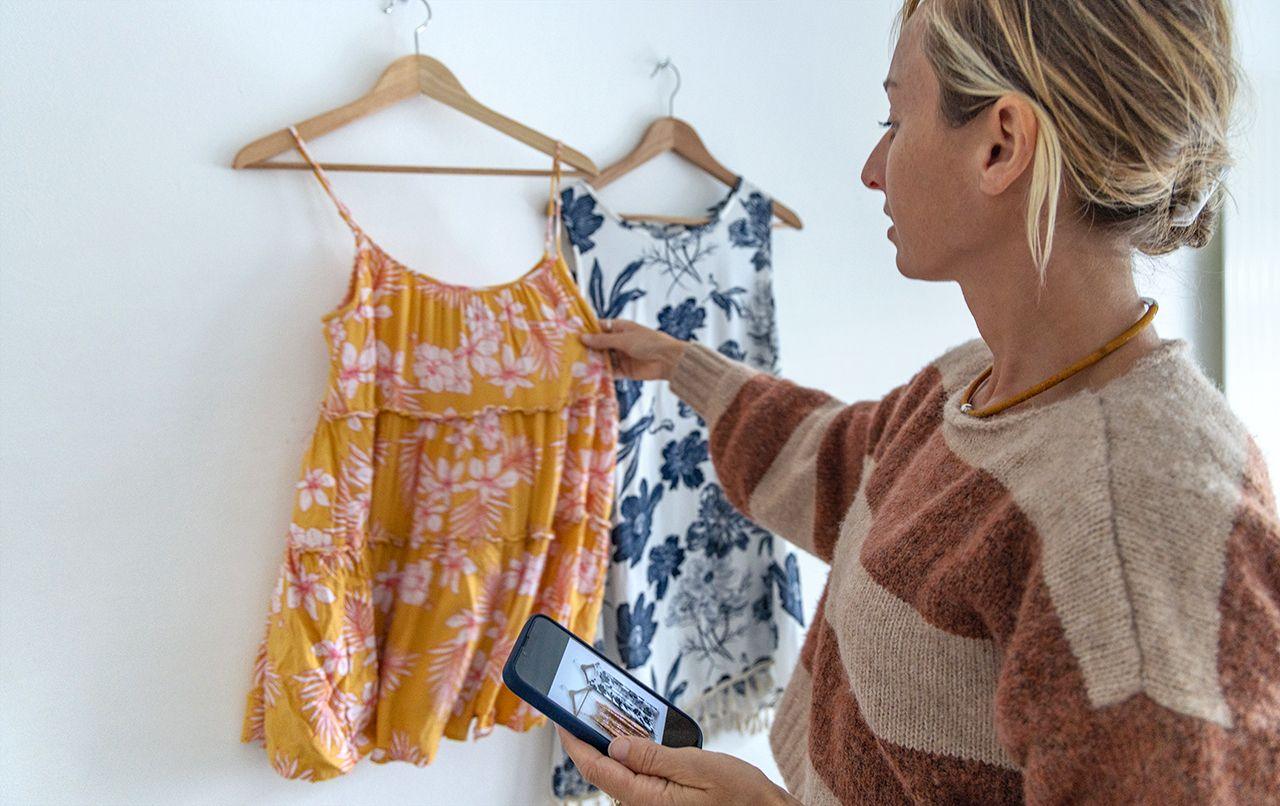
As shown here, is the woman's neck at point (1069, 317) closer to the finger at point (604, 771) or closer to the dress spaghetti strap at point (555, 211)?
the finger at point (604, 771)

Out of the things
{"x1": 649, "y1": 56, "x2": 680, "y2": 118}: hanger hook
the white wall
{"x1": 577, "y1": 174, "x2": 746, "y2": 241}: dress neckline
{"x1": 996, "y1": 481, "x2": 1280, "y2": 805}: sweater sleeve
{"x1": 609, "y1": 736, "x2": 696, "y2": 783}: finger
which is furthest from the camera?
{"x1": 649, "y1": 56, "x2": 680, "y2": 118}: hanger hook

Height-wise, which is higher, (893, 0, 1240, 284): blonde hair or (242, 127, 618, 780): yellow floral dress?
(893, 0, 1240, 284): blonde hair

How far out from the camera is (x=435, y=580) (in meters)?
1.01

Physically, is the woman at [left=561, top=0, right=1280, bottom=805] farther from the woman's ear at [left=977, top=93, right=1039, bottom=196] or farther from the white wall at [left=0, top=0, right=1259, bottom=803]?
the white wall at [left=0, top=0, right=1259, bottom=803]

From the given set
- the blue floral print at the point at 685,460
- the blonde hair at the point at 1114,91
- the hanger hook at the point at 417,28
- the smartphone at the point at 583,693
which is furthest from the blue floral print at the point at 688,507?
the blonde hair at the point at 1114,91

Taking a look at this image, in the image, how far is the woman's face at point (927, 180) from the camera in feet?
2.09

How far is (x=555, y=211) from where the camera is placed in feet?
3.72

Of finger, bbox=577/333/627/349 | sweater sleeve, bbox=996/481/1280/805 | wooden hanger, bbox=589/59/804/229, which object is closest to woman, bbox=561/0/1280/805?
sweater sleeve, bbox=996/481/1280/805

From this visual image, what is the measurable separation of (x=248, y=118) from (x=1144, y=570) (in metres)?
0.92

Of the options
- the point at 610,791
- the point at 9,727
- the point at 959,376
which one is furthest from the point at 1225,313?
the point at 9,727

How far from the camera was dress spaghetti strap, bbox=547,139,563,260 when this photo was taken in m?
1.09

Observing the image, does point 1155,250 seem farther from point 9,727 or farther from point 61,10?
point 9,727

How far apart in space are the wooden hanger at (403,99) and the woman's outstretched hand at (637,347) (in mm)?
211

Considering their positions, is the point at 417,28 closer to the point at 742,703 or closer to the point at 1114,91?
the point at 1114,91
